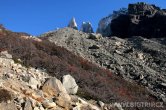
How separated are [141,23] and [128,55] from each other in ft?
102

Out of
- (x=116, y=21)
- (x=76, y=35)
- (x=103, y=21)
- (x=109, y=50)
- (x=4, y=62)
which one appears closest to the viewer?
(x=4, y=62)

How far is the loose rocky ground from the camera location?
3175 cm

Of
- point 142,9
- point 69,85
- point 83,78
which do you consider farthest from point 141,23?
point 69,85

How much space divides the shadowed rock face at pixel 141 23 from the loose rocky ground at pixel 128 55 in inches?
475

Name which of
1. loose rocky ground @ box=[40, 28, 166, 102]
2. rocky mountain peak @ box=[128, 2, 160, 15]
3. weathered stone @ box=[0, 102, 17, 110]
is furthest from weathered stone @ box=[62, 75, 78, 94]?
rocky mountain peak @ box=[128, 2, 160, 15]

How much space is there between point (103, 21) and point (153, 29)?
6855 centimetres

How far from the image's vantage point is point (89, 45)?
44.9m

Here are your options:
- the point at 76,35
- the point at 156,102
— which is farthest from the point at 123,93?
the point at 76,35

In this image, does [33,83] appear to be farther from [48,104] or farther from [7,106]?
[7,106]

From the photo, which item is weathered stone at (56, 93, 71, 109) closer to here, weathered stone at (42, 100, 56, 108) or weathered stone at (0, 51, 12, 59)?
weathered stone at (42, 100, 56, 108)

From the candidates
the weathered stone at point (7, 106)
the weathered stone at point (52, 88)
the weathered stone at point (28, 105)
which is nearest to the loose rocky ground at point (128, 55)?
the weathered stone at point (52, 88)

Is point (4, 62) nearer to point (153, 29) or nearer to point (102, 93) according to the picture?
point (102, 93)

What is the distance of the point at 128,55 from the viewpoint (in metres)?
41.4

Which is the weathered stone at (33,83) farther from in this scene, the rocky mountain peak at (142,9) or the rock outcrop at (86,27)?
the rock outcrop at (86,27)
